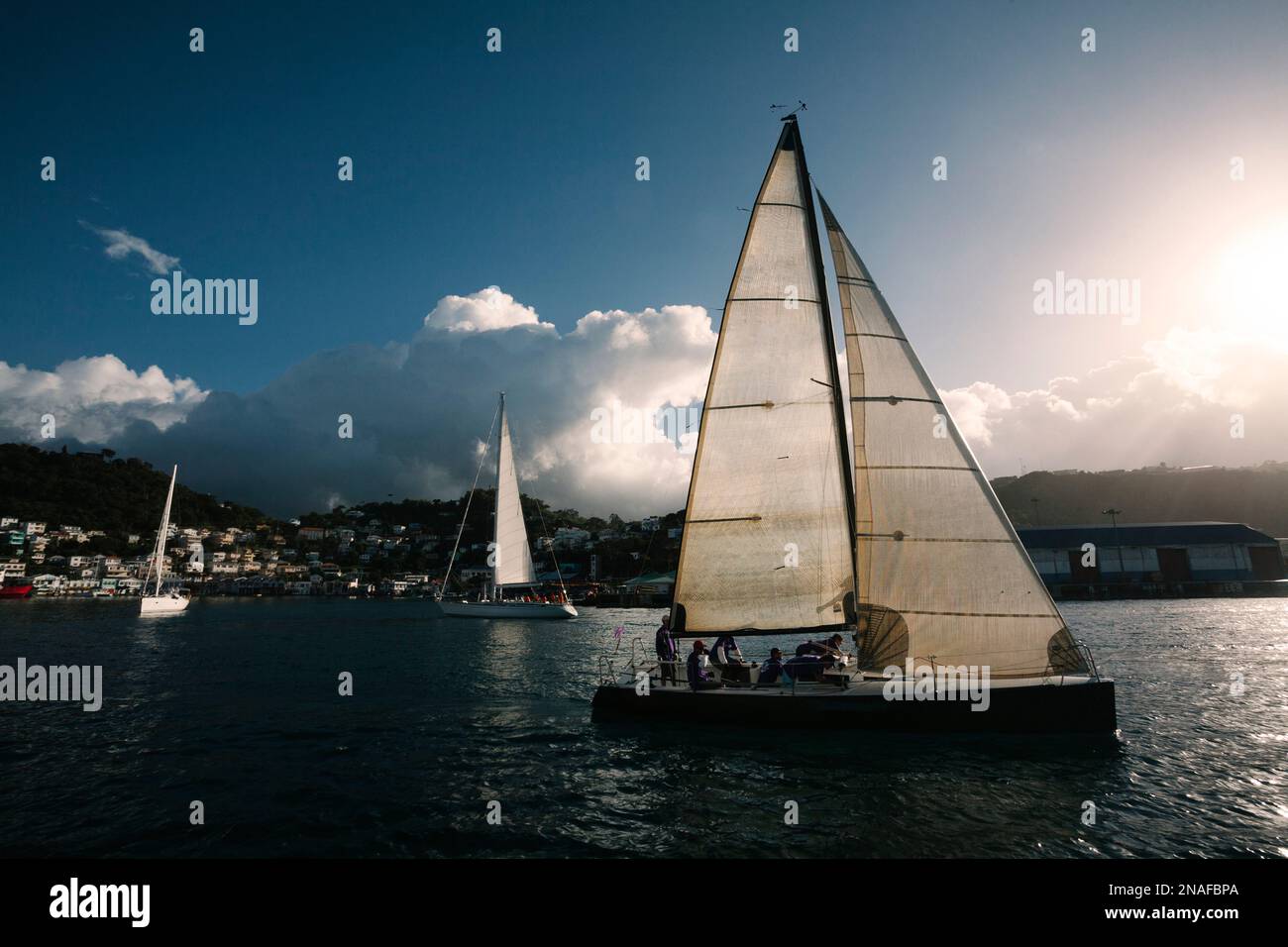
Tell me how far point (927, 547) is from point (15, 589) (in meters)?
176

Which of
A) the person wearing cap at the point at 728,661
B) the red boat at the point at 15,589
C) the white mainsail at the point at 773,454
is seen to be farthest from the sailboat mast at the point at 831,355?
the red boat at the point at 15,589

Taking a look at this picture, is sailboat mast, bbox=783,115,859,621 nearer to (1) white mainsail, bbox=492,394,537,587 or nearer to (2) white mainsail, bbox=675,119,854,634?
(2) white mainsail, bbox=675,119,854,634

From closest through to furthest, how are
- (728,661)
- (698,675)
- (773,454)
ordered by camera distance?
(773,454)
(698,675)
(728,661)

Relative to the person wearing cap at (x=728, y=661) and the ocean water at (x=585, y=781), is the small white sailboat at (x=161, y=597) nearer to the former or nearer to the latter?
the ocean water at (x=585, y=781)

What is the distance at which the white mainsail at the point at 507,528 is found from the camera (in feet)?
211

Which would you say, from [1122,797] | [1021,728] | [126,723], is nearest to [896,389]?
[1021,728]

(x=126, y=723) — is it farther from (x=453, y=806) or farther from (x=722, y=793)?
(x=722, y=793)

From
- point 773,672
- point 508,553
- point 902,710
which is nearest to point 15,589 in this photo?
point 508,553

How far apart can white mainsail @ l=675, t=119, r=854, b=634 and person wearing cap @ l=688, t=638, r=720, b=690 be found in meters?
0.68

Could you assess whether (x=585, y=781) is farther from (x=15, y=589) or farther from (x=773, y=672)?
(x=15, y=589)

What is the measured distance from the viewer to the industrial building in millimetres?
97812

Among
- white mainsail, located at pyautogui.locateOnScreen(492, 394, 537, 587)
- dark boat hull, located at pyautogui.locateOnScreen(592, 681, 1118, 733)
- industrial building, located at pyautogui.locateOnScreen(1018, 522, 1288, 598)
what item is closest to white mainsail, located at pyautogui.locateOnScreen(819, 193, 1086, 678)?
dark boat hull, located at pyautogui.locateOnScreen(592, 681, 1118, 733)

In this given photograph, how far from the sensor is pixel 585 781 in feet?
43.9
